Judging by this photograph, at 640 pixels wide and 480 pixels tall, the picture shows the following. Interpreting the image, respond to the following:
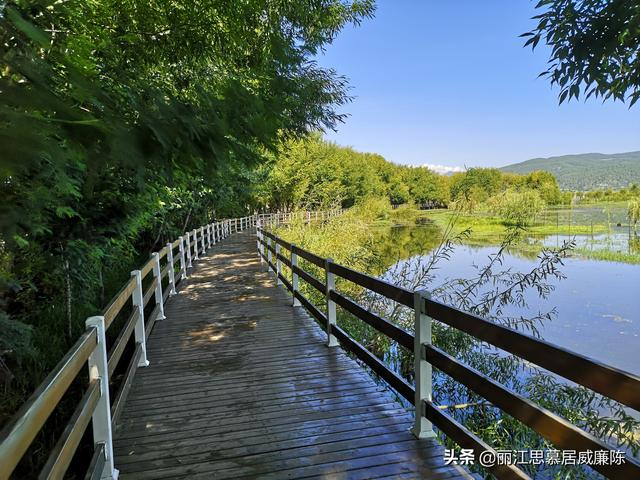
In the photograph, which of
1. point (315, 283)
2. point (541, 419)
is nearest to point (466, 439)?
point (541, 419)

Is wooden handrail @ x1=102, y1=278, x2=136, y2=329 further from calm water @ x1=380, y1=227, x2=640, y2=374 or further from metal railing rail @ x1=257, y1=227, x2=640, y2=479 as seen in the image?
calm water @ x1=380, y1=227, x2=640, y2=374

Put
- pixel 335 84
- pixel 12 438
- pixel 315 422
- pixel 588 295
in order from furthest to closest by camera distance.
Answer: pixel 588 295, pixel 335 84, pixel 315 422, pixel 12 438

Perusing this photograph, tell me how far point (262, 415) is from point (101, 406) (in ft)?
4.30

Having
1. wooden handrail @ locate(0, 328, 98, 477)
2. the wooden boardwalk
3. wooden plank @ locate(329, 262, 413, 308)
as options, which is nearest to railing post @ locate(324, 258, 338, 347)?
the wooden boardwalk

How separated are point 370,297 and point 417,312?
5.31 metres

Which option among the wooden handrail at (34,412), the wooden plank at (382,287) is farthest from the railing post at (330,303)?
the wooden handrail at (34,412)

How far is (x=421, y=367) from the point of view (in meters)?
2.99

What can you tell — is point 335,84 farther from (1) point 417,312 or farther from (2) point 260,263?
(1) point 417,312

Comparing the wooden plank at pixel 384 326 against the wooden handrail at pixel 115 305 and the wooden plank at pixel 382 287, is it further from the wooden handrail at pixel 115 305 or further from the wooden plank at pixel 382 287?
the wooden handrail at pixel 115 305

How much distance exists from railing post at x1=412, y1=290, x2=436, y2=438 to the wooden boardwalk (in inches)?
4.1

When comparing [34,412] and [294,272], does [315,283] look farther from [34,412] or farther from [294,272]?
[34,412]

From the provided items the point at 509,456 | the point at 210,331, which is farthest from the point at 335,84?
the point at 509,456

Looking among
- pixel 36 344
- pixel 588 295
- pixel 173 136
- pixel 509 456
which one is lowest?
pixel 588 295

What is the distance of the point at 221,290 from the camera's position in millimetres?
9555
